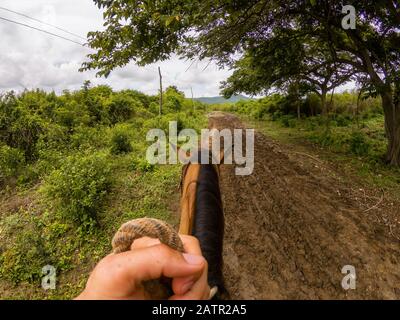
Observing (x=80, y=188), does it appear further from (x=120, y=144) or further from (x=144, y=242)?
(x=144, y=242)

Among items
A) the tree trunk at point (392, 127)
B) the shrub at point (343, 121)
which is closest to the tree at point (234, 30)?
the tree trunk at point (392, 127)

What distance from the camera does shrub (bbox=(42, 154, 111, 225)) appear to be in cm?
568

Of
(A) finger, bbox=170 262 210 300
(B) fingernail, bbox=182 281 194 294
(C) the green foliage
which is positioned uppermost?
(C) the green foliage

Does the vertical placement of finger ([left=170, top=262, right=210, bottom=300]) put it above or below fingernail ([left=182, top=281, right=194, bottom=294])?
below

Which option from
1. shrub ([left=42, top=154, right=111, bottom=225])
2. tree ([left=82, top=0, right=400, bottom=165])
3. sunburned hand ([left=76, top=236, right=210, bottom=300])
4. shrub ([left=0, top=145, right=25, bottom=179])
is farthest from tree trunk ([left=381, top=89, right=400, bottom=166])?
shrub ([left=0, top=145, right=25, bottom=179])

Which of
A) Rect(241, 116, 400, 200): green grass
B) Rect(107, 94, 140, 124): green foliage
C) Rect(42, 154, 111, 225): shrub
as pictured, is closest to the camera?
Rect(42, 154, 111, 225): shrub

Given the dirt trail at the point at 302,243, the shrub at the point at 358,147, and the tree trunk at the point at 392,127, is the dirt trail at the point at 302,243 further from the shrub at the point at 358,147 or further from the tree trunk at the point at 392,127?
the shrub at the point at 358,147

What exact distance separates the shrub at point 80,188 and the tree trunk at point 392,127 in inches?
304

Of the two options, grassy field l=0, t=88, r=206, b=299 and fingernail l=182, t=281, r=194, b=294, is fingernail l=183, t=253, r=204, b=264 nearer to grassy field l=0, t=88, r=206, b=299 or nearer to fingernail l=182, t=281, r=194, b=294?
fingernail l=182, t=281, r=194, b=294

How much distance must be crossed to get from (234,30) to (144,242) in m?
6.05

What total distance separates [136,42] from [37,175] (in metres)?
5.29

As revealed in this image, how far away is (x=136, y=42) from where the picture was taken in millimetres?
5480
